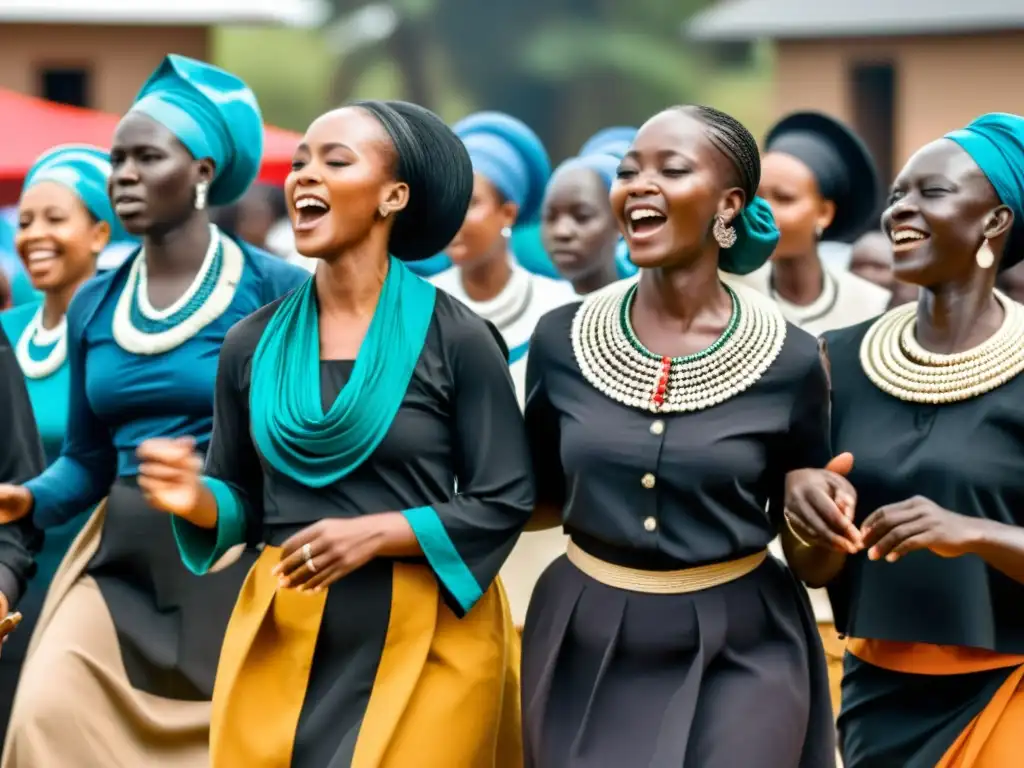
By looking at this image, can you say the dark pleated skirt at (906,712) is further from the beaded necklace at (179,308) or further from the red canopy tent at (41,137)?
the red canopy tent at (41,137)

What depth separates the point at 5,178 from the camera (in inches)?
479

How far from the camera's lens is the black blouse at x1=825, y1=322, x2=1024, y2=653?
208 inches

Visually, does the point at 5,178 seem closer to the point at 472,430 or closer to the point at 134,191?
the point at 134,191

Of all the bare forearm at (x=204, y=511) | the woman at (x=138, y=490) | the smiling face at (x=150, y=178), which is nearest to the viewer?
the bare forearm at (x=204, y=511)

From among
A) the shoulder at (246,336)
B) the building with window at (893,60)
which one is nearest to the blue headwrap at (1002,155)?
the shoulder at (246,336)

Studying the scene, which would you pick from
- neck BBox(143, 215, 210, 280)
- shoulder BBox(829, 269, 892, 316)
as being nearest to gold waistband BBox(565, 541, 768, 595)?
neck BBox(143, 215, 210, 280)

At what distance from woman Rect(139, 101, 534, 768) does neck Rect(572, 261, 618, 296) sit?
4075mm

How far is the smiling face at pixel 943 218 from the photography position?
5.52 metres

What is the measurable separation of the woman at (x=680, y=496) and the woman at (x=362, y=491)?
0.22 meters

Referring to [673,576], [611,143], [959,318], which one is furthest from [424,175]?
[611,143]

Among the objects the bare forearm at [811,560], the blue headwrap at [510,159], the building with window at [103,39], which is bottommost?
the bare forearm at [811,560]

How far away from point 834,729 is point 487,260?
14.3 feet

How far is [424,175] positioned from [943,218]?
4.67ft

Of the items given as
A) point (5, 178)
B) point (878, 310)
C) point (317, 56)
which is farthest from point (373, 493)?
point (317, 56)
